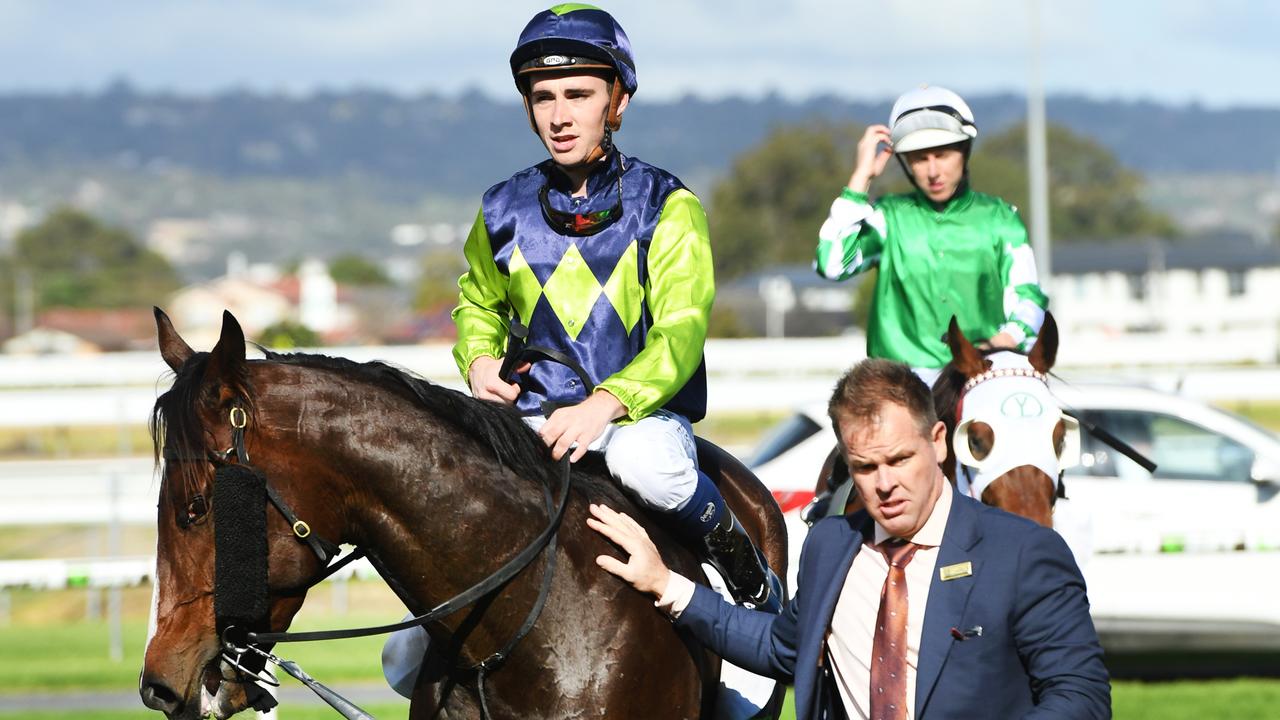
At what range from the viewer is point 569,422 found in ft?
10.4

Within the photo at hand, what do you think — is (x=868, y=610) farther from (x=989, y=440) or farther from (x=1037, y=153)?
(x=1037, y=153)

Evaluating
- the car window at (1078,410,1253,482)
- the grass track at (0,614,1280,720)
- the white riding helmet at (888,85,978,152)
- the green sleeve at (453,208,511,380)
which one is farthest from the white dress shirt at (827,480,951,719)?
the car window at (1078,410,1253,482)

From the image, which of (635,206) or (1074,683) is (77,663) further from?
(1074,683)

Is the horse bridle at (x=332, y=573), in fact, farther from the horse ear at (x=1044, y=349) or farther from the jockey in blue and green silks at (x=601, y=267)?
the horse ear at (x=1044, y=349)

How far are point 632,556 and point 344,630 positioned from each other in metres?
0.60

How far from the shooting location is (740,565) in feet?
11.5

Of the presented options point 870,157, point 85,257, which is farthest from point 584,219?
point 85,257

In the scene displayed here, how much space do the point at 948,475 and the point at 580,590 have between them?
58.5 inches

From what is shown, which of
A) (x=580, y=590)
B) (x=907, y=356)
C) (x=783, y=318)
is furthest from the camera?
(x=783, y=318)

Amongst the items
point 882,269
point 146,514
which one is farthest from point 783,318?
point 882,269

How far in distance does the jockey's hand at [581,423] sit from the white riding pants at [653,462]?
0.07 m

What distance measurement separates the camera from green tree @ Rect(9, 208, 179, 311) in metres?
80.2

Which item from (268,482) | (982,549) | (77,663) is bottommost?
(77,663)

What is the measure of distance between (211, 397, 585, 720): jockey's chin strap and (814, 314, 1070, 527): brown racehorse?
4.23 feet
